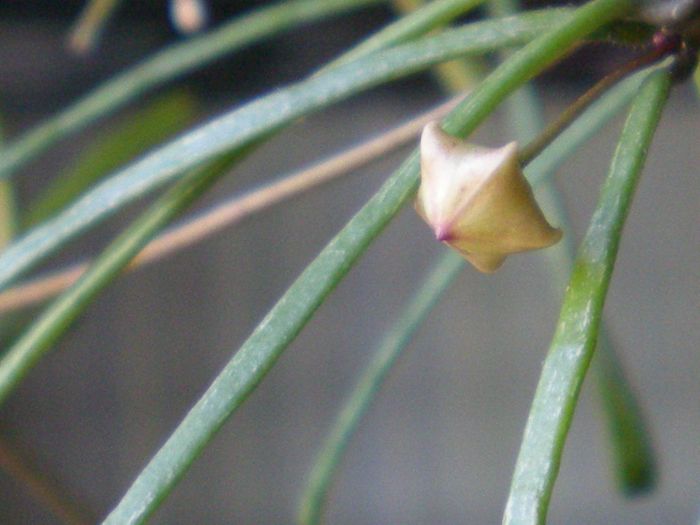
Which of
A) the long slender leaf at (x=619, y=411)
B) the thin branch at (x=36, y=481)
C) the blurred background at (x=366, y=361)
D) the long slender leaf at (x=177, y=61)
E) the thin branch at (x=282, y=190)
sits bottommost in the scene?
the blurred background at (x=366, y=361)

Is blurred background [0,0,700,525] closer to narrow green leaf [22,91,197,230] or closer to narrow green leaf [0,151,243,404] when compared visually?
narrow green leaf [22,91,197,230]

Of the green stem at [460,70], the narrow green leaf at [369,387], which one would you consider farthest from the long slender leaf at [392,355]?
the green stem at [460,70]

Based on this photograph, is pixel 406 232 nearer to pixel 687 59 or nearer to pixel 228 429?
pixel 228 429

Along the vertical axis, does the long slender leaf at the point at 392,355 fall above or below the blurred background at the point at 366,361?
above

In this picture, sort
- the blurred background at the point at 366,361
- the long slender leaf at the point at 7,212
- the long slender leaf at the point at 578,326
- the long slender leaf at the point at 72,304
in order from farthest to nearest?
the blurred background at the point at 366,361
the long slender leaf at the point at 7,212
the long slender leaf at the point at 72,304
the long slender leaf at the point at 578,326

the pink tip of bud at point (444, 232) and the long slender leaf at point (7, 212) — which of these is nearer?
the pink tip of bud at point (444, 232)

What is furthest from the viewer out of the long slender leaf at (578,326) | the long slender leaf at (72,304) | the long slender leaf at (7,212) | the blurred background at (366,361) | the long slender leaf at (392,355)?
the blurred background at (366,361)

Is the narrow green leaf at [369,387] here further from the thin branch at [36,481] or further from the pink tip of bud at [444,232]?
the pink tip of bud at [444,232]
